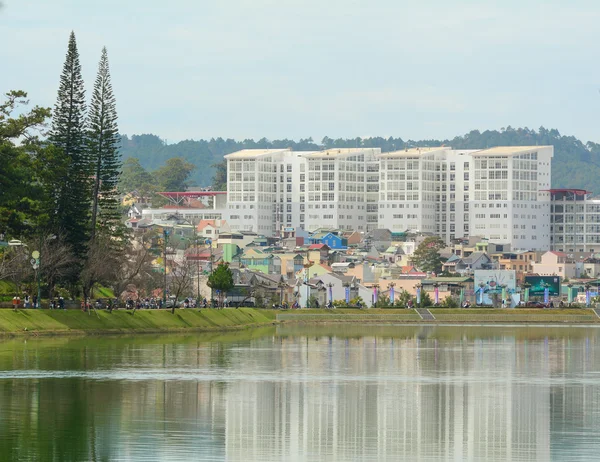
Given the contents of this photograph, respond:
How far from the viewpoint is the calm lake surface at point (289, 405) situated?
3028 centimetres

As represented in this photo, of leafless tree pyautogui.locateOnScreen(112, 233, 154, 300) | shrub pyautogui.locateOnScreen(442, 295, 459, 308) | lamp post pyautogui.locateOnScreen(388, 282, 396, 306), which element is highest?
leafless tree pyautogui.locateOnScreen(112, 233, 154, 300)

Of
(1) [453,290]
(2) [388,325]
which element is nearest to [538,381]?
(2) [388,325]

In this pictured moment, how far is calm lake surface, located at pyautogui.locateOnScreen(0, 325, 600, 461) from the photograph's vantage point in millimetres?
30281

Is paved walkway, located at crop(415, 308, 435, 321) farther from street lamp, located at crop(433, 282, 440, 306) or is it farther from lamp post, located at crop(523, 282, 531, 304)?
lamp post, located at crop(523, 282, 531, 304)

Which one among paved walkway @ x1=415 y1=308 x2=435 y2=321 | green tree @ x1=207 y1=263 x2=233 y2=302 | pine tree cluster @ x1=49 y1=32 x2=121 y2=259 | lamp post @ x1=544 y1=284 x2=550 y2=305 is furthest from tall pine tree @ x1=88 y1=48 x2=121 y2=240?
lamp post @ x1=544 y1=284 x2=550 y2=305

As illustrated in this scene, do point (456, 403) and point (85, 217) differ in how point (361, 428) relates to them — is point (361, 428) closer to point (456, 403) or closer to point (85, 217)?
point (456, 403)

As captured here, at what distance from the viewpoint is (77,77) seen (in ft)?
283

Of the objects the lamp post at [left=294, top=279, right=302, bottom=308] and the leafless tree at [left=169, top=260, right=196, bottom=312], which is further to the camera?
the lamp post at [left=294, top=279, right=302, bottom=308]

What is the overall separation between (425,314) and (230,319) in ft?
131

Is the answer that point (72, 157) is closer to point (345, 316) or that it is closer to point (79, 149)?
point (79, 149)

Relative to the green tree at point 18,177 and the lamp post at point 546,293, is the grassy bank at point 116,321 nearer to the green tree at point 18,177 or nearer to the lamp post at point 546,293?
the green tree at point 18,177

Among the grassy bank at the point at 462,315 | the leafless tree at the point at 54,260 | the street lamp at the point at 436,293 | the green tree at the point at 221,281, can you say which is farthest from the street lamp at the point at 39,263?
the street lamp at the point at 436,293

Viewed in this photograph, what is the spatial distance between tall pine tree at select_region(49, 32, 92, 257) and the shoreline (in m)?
5.63

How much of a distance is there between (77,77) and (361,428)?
56341mm
